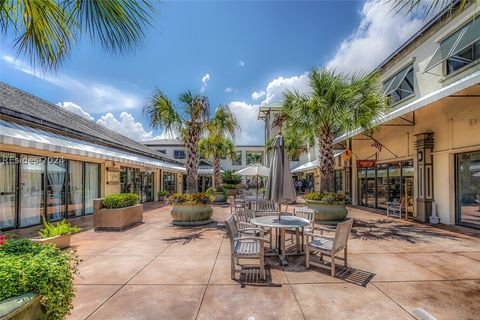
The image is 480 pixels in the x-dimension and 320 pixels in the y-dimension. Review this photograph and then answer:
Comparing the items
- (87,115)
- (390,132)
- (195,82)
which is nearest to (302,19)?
(195,82)

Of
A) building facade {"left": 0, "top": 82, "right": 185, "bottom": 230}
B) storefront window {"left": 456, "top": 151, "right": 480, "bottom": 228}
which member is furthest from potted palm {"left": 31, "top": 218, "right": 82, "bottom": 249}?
storefront window {"left": 456, "top": 151, "right": 480, "bottom": 228}

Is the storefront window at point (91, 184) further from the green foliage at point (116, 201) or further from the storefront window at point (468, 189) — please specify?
the storefront window at point (468, 189)

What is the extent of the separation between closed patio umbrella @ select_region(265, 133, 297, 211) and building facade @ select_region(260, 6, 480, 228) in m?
5.42

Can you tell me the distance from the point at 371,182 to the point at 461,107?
724 cm

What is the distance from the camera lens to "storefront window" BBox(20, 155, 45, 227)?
9195mm

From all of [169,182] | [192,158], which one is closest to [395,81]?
[192,158]

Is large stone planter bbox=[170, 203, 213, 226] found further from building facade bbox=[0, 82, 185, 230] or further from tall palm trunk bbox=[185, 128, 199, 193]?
building facade bbox=[0, 82, 185, 230]

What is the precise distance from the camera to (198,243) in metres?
7.56

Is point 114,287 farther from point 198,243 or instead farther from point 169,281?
point 198,243

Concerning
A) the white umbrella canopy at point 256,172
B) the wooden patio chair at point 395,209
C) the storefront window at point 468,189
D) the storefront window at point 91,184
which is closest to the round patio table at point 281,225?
the storefront window at point 468,189

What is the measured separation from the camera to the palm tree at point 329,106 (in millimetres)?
9977

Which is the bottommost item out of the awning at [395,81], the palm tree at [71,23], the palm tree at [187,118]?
the palm tree at [71,23]

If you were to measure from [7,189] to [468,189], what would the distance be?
648 inches

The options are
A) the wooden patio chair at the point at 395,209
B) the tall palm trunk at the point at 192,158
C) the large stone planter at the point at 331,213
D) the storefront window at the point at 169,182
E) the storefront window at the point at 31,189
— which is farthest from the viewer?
the storefront window at the point at 169,182
